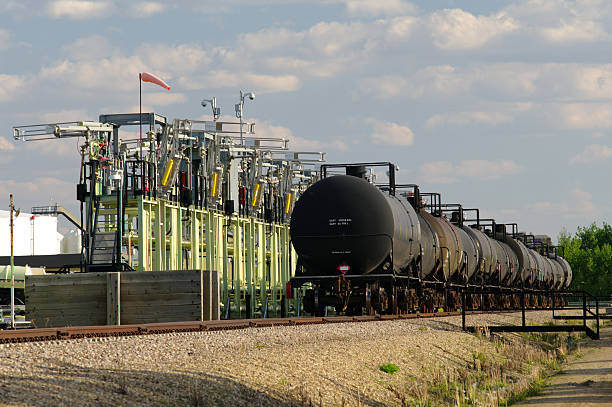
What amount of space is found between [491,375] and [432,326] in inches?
209

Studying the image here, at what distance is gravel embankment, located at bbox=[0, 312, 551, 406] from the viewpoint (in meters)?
8.97

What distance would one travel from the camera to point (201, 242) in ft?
133

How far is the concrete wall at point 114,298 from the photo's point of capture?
826 inches

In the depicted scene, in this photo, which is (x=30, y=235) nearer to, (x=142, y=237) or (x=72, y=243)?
(x=72, y=243)

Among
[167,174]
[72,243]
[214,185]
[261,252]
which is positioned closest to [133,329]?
[167,174]

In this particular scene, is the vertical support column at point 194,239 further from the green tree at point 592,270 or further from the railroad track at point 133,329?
the green tree at point 592,270

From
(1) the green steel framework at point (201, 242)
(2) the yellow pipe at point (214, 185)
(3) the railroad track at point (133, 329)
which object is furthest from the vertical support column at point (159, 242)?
(3) the railroad track at point (133, 329)

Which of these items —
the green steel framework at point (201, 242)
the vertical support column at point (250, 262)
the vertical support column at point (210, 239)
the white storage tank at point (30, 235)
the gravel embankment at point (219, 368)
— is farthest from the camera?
the white storage tank at point (30, 235)

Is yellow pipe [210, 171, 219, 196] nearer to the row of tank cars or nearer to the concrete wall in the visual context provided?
the row of tank cars

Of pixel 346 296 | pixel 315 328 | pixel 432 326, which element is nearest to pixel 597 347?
pixel 432 326

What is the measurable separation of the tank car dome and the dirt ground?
236 inches

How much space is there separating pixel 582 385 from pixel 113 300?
1095cm

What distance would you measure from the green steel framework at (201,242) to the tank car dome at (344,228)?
703 cm

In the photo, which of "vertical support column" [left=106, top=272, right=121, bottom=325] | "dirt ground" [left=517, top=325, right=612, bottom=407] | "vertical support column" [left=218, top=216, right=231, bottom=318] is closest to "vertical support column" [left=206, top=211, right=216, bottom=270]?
"vertical support column" [left=218, top=216, right=231, bottom=318]
